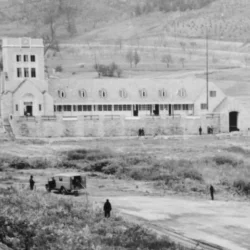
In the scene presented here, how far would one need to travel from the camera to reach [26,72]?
73875 mm

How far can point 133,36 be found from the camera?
639 feet

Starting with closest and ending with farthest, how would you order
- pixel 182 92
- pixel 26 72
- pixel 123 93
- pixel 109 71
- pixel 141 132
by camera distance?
pixel 141 132 < pixel 26 72 < pixel 123 93 < pixel 182 92 < pixel 109 71

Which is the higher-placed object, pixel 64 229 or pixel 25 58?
pixel 25 58

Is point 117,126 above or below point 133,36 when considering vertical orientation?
below

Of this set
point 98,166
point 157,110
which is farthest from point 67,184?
point 157,110

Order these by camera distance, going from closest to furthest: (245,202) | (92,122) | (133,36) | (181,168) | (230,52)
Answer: (245,202) < (181,168) < (92,122) < (230,52) < (133,36)

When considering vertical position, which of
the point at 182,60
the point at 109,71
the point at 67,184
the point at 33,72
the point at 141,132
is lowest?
the point at 67,184

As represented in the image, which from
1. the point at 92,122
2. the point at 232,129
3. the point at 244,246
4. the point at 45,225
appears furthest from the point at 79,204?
the point at 232,129

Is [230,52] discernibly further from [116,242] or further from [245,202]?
[116,242]

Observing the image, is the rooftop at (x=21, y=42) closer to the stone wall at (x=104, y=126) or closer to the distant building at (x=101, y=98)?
the distant building at (x=101, y=98)

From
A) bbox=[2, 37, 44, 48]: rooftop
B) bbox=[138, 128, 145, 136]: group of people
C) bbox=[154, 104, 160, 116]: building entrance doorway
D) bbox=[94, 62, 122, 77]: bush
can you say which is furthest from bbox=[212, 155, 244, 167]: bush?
bbox=[94, 62, 122, 77]: bush

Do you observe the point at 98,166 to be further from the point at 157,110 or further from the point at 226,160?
the point at 157,110

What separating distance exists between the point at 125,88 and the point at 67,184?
119 feet

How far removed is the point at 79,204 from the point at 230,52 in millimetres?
125963
